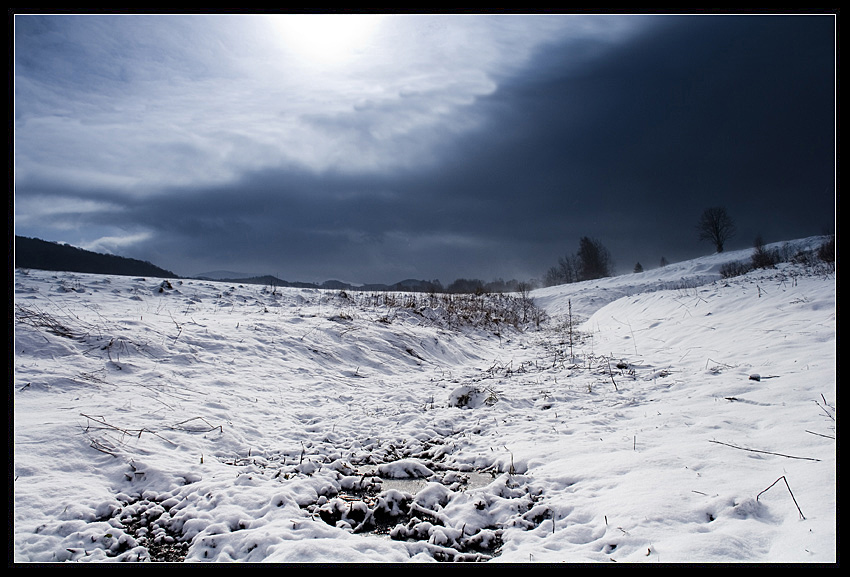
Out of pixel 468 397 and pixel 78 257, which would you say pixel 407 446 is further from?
pixel 78 257

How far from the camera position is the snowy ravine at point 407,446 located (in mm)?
2664

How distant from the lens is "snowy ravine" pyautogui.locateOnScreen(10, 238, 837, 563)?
8.74 feet

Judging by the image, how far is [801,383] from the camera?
199 inches

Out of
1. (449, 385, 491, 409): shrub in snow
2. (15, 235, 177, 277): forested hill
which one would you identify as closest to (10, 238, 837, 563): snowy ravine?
(449, 385, 491, 409): shrub in snow

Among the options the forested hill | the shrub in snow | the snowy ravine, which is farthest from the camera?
the forested hill

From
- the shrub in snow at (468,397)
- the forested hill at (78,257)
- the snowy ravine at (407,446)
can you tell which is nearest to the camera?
the snowy ravine at (407,446)

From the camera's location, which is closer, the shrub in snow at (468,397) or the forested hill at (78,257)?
the shrub in snow at (468,397)

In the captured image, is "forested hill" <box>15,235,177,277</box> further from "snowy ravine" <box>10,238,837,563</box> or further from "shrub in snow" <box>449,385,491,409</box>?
"shrub in snow" <box>449,385,491,409</box>

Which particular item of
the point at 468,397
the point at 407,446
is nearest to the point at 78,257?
the point at 468,397

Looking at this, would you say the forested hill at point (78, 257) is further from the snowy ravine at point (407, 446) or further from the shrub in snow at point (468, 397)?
the shrub in snow at point (468, 397)

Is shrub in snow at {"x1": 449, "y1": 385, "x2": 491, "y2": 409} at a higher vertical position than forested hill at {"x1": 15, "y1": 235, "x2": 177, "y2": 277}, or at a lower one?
lower

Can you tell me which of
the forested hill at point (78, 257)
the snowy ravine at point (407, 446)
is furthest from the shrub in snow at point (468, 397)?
the forested hill at point (78, 257)

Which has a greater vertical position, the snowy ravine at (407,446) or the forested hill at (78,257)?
the forested hill at (78,257)
